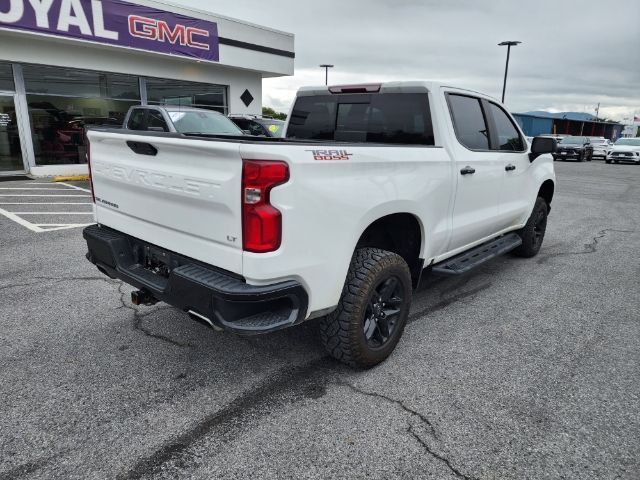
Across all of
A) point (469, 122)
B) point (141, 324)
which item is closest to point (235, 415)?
point (141, 324)

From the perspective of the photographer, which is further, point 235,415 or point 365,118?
point 365,118

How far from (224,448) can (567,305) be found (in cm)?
351

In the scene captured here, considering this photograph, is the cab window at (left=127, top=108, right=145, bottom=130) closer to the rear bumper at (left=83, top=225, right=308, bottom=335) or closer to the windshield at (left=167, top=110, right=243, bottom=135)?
the windshield at (left=167, top=110, right=243, bottom=135)

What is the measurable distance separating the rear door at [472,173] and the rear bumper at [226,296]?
1.84 m

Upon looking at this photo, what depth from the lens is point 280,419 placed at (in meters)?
2.58

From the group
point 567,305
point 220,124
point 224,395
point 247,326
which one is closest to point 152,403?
point 224,395

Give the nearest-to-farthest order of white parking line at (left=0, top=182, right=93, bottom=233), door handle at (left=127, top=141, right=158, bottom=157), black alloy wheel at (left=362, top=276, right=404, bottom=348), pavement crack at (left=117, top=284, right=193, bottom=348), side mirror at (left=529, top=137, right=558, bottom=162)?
door handle at (left=127, top=141, right=158, bottom=157)
black alloy wheel at (left=362, top=276, right=404, bottom=348)
pavement crack at (left=117, top=284, right=193, bottom=348)
side mirror at (left=529, top=137, right=558, bottom=162)
white parking line at (left=0, top=182, right=93, bottom=233)

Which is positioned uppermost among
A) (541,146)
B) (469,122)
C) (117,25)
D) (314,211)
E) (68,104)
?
(117,25)

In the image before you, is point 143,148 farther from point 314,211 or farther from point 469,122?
point 469,122

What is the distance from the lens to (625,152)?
25469 millimetres

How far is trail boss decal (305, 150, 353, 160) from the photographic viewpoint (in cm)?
241

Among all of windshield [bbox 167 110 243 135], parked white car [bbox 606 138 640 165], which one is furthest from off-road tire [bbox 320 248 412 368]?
parked white car [bbox 606 138 640 165]

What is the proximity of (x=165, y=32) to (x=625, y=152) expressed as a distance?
2426 cm

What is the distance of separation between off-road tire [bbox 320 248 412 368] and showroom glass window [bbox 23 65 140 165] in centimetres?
1313
